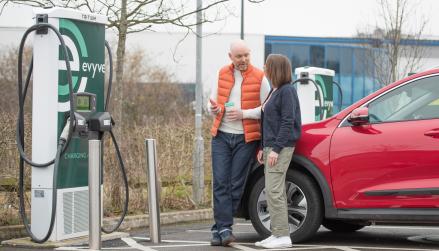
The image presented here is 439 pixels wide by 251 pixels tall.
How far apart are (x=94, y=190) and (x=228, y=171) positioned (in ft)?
5.42

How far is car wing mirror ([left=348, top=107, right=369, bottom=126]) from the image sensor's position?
851 cm

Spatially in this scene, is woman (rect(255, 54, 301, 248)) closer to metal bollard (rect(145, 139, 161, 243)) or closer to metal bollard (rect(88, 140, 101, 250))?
metal bollard (rect(145, 139, 161, 243))

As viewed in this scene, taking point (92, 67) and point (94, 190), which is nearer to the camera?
point (94, 190)

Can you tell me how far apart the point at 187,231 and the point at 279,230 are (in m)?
1.99

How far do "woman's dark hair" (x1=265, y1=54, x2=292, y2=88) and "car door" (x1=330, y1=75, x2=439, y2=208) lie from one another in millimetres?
696

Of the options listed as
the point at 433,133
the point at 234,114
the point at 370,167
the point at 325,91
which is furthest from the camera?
the point at 325,91

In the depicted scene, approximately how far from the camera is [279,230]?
852cm

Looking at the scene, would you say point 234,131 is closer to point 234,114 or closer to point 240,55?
point 234,114

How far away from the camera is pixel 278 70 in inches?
336

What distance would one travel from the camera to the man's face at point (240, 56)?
871 cm

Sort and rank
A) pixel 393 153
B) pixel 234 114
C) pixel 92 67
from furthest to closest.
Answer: pixel 92 67 → pixel 234 114 → pixel 393 153

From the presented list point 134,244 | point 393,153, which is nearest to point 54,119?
point 134,244

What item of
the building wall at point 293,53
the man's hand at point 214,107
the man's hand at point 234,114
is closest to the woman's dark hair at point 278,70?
the man's hand at point 234,114

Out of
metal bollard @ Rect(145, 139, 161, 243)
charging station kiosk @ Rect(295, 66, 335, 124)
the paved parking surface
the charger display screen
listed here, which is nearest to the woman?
the paved parking surface
